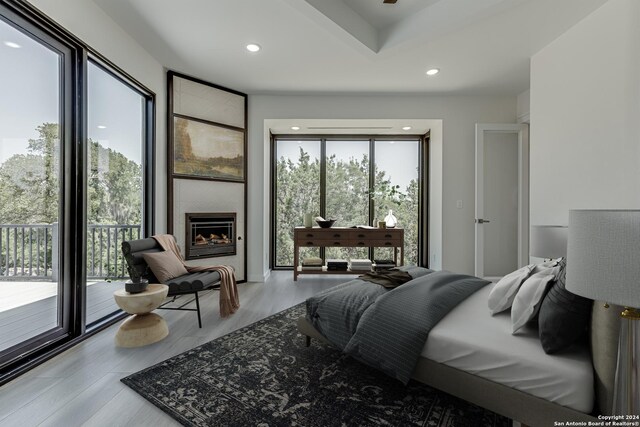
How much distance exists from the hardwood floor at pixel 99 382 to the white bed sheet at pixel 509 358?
142cm

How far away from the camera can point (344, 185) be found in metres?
5.10

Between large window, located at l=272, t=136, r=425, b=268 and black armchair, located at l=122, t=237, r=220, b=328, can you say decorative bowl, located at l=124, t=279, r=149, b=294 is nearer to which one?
black armchair, located at l=122, t=237, r=220, b=328

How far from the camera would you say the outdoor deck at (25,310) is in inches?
77.9

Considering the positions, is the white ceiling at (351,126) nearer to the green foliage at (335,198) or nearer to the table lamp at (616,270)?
the green foliage at (335,198)

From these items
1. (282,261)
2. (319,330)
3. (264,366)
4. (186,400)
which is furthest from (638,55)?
(282,261)

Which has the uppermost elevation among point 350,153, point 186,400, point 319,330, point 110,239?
point 350,153

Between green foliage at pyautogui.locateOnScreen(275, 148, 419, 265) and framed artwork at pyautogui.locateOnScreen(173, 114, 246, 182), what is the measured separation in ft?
3.46

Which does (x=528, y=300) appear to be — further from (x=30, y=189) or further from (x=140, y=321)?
(x=30, y=189)

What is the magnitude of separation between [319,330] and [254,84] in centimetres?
326

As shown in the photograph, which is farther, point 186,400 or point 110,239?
point 110,239

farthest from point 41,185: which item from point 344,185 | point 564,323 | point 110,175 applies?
point 344,185

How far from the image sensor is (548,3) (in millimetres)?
2338

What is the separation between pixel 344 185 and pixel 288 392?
149 inches

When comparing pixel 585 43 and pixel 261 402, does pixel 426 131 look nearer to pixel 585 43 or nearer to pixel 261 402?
pixel 585 43
